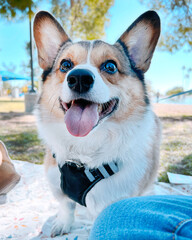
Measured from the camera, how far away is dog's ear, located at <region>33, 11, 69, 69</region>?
4.10 ft

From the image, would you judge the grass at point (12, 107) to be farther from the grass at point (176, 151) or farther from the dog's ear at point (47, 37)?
the dog's ear at point (47, 37)

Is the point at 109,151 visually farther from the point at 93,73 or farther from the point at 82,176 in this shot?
the point at 93,73

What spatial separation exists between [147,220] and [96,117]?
58 cm

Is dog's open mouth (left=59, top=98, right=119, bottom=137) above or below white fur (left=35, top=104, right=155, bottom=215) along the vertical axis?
above

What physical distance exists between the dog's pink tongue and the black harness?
24cm

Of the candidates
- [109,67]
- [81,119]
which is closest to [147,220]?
[81,119]

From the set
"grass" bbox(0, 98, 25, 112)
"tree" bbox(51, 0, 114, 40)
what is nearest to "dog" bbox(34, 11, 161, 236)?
"tree" bbox(51, 0, 114, 40)

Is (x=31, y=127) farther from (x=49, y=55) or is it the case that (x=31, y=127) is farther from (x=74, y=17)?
(x=49, y=55)

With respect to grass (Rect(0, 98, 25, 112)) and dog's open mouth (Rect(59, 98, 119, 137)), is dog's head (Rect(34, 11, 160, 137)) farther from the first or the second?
grass (Rect(0, 98, 25, 112))

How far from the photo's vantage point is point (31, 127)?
14.0ft

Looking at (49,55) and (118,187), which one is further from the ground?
(49,55)

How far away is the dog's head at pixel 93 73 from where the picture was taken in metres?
0.98

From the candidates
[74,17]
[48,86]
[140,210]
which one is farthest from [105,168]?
[74,17]

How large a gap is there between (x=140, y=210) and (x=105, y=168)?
1.72 ft
